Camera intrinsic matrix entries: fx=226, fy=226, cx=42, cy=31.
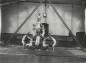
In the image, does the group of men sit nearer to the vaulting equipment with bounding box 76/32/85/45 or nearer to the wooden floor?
the wooden floor

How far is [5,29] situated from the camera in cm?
1958

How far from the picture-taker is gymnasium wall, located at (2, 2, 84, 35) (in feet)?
64.4

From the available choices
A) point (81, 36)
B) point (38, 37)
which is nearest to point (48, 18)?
point (81, 36)

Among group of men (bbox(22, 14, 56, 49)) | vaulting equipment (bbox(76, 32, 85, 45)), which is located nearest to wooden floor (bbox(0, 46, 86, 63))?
group of men (bbox(22, 14, 56, 49))

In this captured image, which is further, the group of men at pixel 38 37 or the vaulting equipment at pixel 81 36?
the vaulting equipment at pixel 81 36

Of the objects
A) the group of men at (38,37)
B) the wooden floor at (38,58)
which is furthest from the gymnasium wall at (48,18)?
the wooden floor at (38,58)

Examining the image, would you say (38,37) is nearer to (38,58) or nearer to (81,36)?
(38,58)

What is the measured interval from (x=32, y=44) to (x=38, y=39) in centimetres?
71

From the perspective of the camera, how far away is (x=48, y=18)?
1983cm

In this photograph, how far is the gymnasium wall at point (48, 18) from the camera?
64.4ft

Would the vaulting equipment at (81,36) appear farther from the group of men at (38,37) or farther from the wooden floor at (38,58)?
the wooden floor at (38,58)

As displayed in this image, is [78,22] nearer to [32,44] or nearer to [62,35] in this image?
[62,35]

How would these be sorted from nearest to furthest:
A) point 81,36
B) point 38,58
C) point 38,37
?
point 38,58 → point 38,37 → point 81,36

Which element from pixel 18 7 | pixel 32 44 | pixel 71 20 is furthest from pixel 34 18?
pixel 32 44
